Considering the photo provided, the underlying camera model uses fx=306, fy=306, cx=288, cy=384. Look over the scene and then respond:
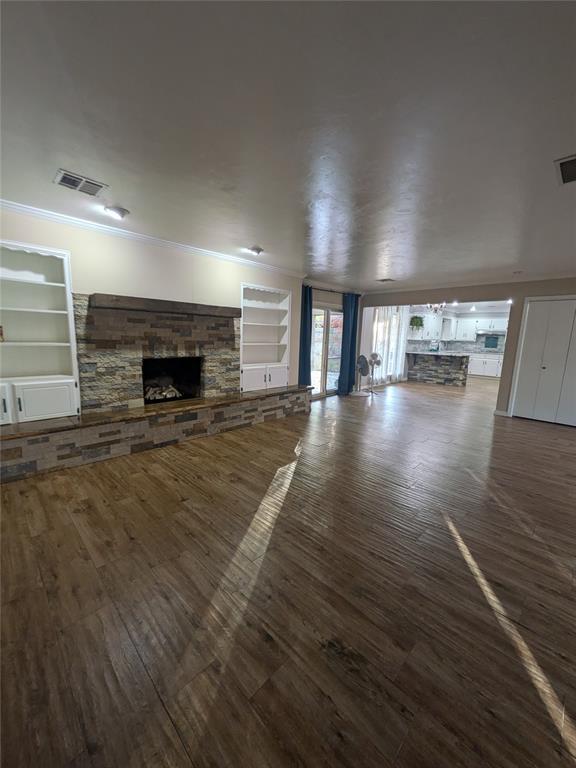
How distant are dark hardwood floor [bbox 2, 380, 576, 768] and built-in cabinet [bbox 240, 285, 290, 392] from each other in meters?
2.40

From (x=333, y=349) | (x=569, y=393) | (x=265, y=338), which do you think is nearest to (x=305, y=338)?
(x=265, y=338)

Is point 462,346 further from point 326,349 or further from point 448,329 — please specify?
point 326,349

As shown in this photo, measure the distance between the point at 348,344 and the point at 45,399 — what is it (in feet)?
19.3

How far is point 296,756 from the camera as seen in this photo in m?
1.05

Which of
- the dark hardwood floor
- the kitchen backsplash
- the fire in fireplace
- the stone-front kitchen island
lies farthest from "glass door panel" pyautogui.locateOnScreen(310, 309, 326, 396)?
the kitchen backsplash

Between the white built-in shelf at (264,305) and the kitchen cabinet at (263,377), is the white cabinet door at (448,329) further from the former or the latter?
the kitchen cabinet at (263,377)

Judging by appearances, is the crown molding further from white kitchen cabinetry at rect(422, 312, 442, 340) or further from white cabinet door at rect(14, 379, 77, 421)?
white kitchen cabinetry at rect(422, 312, 442, 340)

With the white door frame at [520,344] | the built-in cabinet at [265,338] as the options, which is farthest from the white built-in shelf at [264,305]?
the white door frame at [520,344]

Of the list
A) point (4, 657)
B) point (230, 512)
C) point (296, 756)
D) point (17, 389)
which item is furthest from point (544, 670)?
point (17, 389)

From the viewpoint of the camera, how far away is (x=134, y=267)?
12.2 ft

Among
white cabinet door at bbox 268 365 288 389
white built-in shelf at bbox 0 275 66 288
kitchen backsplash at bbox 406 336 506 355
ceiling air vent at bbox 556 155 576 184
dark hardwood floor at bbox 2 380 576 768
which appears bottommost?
dark hardwood floor at bbox 2 380 576 768

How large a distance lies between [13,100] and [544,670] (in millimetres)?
3656

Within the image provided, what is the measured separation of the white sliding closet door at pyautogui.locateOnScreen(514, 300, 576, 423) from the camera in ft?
16.9

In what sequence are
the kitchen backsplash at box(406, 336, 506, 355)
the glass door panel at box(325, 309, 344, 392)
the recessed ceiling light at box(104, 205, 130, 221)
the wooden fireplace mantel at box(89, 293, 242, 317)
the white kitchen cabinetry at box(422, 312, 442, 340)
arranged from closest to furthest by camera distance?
the recessed ceiling light at box(104, 205, 130, 221) → the wooden fireplace mantel at box(89, 293, 242, 317) → the glass door panel at box(325, 309, 344, 392) → the kitchen backsplash at box(406, 336, 506, 355) → the white kitchen cabinetry at box(422, 312, 442, 340)
